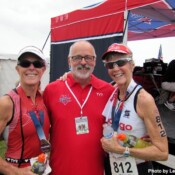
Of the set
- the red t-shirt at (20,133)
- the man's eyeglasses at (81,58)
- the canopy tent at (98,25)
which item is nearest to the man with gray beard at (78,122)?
the man's eyeglasses at (81,58)

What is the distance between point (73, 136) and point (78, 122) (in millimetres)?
123

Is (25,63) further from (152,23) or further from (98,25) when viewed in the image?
(152,23)

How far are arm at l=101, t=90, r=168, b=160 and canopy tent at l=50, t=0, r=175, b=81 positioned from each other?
2.76 m

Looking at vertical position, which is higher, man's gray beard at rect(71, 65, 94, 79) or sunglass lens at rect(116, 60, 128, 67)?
sunglass lens at rect(116, 60, 128, 67)

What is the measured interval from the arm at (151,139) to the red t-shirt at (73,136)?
28cm

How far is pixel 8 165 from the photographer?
6.67ft

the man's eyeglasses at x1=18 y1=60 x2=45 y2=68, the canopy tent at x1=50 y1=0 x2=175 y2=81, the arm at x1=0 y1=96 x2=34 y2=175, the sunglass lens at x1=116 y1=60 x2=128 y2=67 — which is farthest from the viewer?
the canopy tent at x1=50 y1=0 x2=175 y2=81

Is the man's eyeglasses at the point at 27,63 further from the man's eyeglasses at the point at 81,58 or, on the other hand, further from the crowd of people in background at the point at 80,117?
the man's eyeglasses at the point at 81,58

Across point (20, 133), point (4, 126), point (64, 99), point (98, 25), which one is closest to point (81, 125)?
point (64, 99)

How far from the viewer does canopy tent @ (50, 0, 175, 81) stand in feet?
17.6

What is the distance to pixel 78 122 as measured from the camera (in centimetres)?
242

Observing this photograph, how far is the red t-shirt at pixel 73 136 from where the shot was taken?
2408mm

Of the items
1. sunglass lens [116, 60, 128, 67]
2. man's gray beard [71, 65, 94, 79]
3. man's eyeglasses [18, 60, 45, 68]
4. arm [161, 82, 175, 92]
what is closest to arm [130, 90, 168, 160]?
sunglass lens [116, 60, 128, 67]

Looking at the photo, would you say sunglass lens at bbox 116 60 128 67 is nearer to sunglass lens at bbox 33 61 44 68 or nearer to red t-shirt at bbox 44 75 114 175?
red t-shirt at bbox 44 75 114 175
